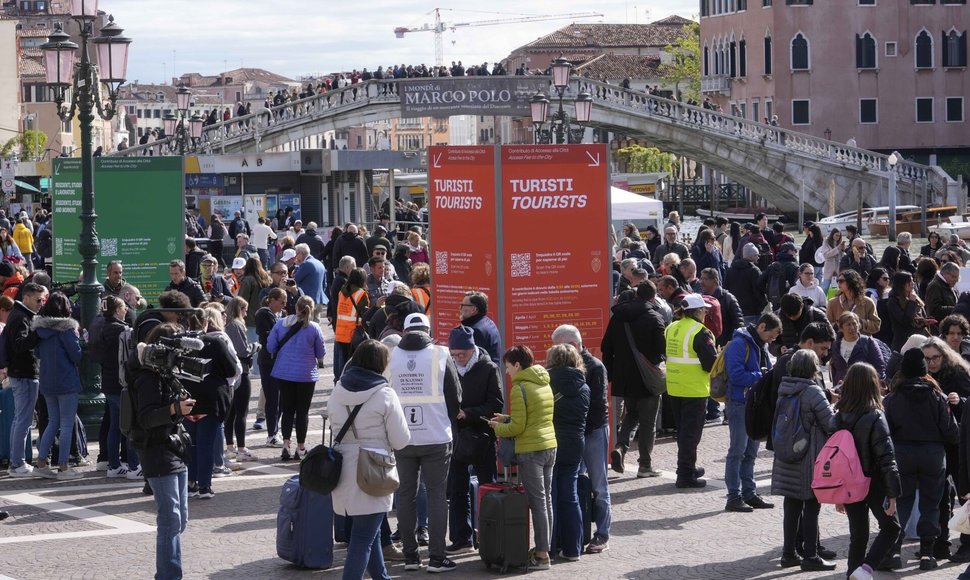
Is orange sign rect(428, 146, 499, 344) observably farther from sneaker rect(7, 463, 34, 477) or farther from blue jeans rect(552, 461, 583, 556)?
sneaker rect(7, 463, 34, 477)

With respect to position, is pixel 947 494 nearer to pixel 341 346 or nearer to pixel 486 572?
pixel 486 572

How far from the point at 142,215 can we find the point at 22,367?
179 inches

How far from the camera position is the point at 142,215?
58.5ft

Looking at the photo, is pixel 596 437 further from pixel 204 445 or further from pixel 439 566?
pixel 204 445

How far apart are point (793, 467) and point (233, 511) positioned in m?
4.39

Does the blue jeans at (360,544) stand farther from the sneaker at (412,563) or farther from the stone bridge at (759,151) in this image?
the stone bridge at (759,151)

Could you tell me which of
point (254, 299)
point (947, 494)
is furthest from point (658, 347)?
point (254, 299)

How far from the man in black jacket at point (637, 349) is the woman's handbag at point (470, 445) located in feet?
8.46

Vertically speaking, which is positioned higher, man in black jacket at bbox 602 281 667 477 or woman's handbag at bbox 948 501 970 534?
man in black jacket at bbox 602 281 667 477

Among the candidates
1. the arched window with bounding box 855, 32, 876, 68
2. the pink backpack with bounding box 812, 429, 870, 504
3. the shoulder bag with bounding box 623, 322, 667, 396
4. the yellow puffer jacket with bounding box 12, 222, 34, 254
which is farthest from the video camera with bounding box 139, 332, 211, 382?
the arched window with bounding box 855, 32, 876, 68

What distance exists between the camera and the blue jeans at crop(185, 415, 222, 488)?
12.5m

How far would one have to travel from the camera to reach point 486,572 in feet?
33.4

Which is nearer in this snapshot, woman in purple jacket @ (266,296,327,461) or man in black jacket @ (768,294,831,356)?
man in black jacket @ (768,294,831,356)

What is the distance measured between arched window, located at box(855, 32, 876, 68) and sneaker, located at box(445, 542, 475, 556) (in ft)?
202
